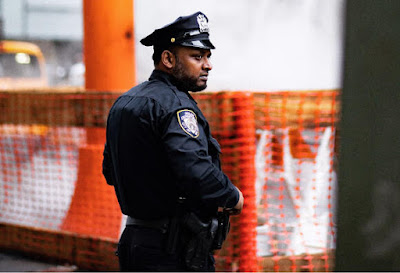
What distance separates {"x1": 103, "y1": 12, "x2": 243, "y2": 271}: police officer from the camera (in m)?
2.10

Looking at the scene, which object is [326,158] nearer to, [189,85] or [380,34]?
[189,85]

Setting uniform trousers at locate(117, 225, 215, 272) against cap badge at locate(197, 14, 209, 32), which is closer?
uniform trousers at locate(117, 225, 215, 272)

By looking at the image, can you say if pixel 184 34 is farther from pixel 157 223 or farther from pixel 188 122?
pixel 157 223

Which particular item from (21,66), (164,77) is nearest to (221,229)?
(164,77)

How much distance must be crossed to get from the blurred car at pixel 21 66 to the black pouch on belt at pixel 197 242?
1524 cm

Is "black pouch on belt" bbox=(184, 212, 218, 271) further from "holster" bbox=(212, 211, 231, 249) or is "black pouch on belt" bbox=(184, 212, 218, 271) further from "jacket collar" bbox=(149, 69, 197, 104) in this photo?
"jacket collar" bbox=(149, 69, 197, 104)

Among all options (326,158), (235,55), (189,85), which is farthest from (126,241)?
(235,55)

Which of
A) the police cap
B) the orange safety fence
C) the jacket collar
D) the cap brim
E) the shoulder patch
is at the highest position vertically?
the police cap

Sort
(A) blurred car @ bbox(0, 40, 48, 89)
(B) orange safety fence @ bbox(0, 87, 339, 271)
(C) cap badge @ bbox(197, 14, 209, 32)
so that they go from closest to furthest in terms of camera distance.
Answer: (C) cap badge @ bbox(197, 14, 209, 32)
(B) orange safety fence @ bbox(0, 87, 339, 271)
(A) blurred car @ bbox(0, 40, 48, 89)

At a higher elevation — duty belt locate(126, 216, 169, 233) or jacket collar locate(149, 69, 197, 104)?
jacket collar locate(149, 69, 197, 104)

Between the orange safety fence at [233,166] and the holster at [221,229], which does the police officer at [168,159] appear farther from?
the orange safety fence at [233,166]

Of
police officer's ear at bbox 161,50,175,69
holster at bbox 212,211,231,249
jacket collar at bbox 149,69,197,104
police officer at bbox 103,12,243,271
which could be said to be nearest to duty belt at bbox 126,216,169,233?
police officer at bbox 103,12,243,271

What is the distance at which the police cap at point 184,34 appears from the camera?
229cm

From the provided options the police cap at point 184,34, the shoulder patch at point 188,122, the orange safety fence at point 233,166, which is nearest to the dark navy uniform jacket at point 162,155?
the shoulder patch at point 188,122
